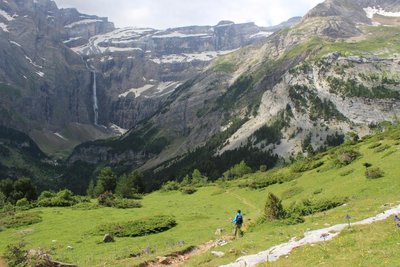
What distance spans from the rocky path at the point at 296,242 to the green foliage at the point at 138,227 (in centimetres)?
2332

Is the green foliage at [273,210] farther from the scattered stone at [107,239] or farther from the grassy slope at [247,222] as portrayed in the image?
the scattered stone at [107,239]

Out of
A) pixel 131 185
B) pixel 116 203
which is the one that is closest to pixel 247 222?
pixel 116 203

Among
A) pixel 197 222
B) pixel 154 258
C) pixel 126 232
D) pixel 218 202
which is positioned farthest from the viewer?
pixel 218 202

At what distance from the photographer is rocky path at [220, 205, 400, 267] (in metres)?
25.9

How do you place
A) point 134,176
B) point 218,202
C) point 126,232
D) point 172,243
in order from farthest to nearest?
1. point 134,176
2. point 218,202
3. point 126,232
4. point 172,243

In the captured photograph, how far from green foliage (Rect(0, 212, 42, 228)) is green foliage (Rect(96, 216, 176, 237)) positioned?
13.3 meters

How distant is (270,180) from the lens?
3152 inches

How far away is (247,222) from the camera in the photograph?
46.1 m

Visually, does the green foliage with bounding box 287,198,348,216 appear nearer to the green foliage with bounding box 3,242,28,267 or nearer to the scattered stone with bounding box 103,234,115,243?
the scattered stone with bounding box 103,234,115,243

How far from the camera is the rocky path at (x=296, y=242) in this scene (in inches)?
1020

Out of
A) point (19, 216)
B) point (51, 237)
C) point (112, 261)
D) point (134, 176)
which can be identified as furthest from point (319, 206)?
point (134, 176)

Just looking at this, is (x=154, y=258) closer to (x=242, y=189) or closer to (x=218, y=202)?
(x=218, y=202)

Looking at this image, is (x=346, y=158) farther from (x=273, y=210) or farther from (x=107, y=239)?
(x=107, y=239)

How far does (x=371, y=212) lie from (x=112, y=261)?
21607 mm
